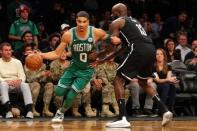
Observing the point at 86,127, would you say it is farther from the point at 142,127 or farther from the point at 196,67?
the point at 196,67

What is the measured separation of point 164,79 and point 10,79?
3.26 meters

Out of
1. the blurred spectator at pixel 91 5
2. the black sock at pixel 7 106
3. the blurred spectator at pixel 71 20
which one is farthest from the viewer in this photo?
the blurred spectator at pixel 91 5

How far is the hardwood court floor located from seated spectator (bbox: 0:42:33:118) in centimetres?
98

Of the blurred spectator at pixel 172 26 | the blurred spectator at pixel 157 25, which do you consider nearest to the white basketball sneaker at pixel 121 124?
the blurred spectator at pixel 157 25

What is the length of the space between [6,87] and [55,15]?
4938 millimetres

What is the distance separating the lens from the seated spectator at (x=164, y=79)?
14.6 metres

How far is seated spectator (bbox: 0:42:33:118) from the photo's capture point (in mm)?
13648

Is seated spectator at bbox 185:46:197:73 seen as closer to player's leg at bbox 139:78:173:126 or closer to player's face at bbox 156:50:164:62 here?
player's face at bbox 156:50:164:62

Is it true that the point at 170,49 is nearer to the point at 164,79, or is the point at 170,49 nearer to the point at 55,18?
the point at 164,79

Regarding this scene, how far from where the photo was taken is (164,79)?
14617 millimetres

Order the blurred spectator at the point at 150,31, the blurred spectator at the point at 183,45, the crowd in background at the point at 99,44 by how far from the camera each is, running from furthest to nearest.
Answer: the blurred spectator at the point at 150,31 → the blurred spectator at the point at 183,45 → the crowd in background at the point at 99,44

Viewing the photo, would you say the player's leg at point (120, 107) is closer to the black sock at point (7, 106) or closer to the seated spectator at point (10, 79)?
the seated spectator at point (10, 79)

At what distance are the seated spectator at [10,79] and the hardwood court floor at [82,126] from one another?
98cm

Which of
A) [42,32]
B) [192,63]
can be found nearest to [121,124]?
[192,63]
